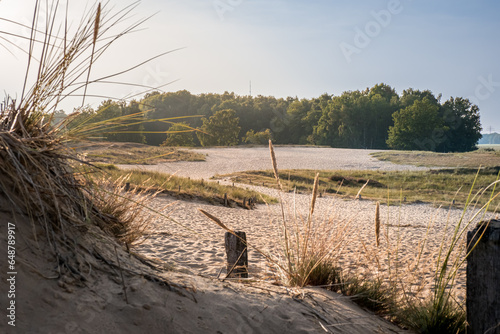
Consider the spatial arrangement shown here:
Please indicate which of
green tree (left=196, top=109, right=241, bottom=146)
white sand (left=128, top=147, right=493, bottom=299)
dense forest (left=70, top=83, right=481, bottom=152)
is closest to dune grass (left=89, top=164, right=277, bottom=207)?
white sand (left=128, top=147, right=493, bottom=299)

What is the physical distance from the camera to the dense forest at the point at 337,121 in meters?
→ 47.7

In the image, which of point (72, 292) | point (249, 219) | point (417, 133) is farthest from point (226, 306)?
point (417, 133)

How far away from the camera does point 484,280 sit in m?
2.61

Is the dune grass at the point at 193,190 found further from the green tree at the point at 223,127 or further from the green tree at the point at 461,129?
the green tree at the point at 461,129

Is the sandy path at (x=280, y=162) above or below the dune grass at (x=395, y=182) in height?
above

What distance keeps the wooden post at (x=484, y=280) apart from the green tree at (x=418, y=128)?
47.2 metres

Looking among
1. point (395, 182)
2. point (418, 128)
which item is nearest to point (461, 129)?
point (418, 128)

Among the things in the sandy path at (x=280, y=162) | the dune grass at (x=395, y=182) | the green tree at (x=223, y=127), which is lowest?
the dune grass at (x=395, y=182)

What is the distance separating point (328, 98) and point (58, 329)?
65.4m

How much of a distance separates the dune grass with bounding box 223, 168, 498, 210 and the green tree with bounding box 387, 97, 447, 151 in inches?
886

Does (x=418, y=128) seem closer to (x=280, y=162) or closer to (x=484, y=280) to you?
(x=280, y=162)

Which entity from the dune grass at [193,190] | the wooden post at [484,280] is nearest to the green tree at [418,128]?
the dune grass at [193,190]

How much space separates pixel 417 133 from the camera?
156 ft

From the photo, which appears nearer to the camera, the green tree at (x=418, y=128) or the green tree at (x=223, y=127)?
the green tree at (x=418, y=128)
